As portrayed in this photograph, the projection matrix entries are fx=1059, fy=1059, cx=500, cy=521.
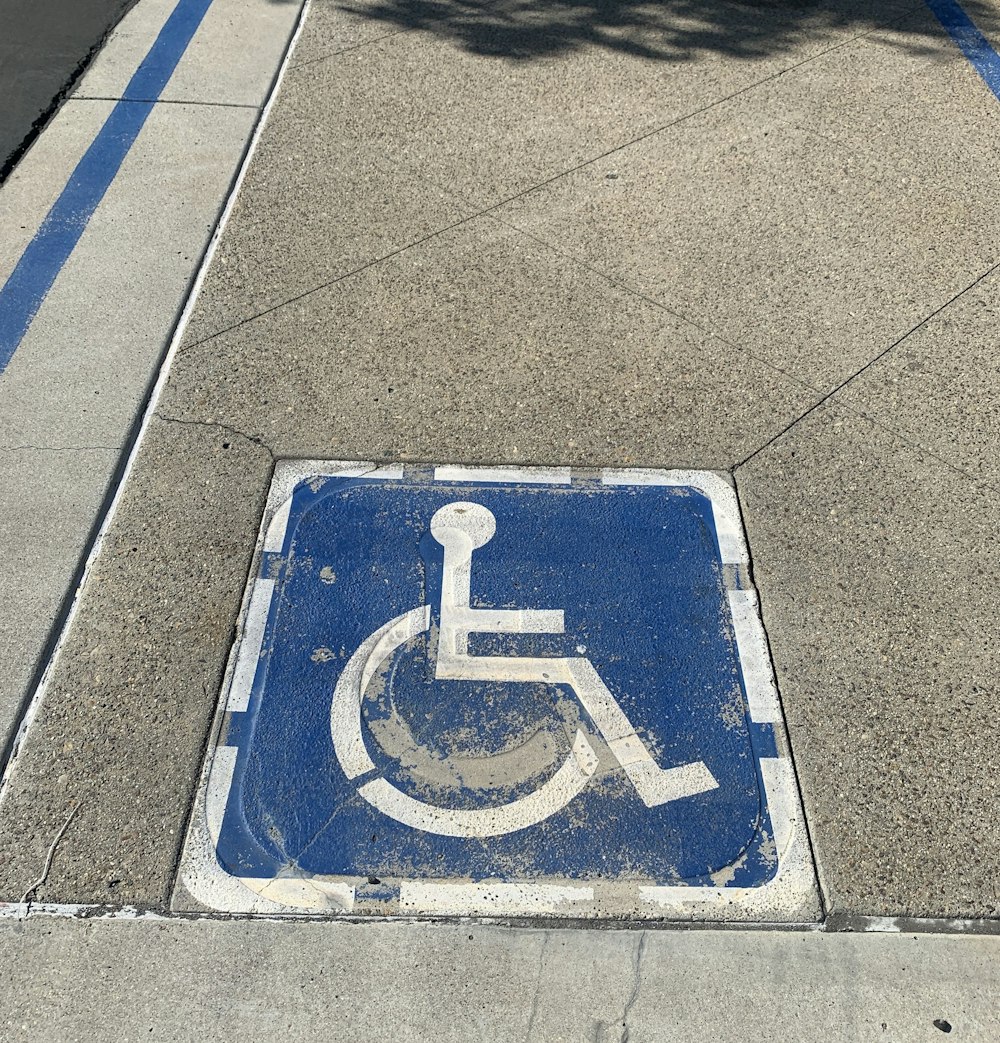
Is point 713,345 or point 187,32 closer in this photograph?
point 713,345

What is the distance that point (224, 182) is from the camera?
231 inches

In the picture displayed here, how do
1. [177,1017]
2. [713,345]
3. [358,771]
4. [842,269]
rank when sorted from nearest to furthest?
[177,1017], [358,771], [713,345], [842,269]

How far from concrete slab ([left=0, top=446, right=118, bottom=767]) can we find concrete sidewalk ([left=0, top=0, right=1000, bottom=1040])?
13 centimetres

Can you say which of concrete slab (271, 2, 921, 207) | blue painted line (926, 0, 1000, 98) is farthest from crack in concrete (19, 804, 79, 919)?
blue painted line (926, 0, 1000, 98)

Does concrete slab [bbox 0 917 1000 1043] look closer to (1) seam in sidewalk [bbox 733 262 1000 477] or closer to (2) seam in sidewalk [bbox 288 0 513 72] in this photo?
(1) seam in sidewalk [bbox 733 262 1000 477]

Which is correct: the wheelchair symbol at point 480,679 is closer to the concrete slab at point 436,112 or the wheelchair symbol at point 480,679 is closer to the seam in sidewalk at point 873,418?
the seam in sidewalk at point 873,418

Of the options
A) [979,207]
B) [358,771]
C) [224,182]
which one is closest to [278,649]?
[358,771]

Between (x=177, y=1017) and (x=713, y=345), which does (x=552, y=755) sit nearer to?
(x=177, y=1017)

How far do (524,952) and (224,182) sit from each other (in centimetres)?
455

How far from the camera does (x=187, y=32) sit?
24.3 feet

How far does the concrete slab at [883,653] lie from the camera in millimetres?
3094

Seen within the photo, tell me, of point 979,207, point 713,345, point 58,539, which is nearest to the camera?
point 58,539

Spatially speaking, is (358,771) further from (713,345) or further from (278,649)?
(713,345)

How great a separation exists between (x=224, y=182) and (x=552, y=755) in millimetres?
4026
